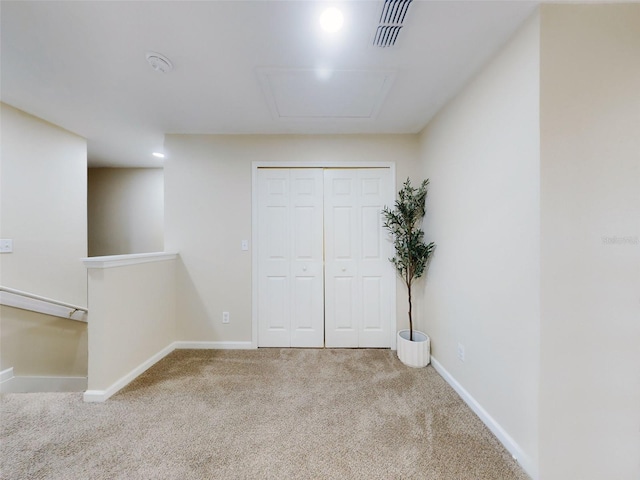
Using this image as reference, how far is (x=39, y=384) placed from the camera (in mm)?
2348

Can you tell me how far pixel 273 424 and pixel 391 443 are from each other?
2.40ft

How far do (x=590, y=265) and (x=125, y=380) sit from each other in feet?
10.4

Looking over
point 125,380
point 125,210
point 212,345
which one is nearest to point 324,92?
point 212,345

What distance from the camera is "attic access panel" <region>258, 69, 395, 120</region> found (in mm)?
1672

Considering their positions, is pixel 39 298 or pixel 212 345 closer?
pixel 39 298

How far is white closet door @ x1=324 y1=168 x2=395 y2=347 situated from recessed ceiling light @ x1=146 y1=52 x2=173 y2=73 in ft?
5.14

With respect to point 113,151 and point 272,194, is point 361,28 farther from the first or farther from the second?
point 113,151

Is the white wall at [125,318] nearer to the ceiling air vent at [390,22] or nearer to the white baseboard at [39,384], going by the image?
the white baseboard at [39,384]

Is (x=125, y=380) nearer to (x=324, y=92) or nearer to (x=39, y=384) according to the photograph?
(x=39, y=384)

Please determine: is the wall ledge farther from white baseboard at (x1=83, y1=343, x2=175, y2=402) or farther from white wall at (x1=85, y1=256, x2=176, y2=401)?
white baseboard at (x1=83, y1=343, x2=175, y2=402)

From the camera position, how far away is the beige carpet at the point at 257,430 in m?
1.23

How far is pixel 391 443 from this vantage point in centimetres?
138

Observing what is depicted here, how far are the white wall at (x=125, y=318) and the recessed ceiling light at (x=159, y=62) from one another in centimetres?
140

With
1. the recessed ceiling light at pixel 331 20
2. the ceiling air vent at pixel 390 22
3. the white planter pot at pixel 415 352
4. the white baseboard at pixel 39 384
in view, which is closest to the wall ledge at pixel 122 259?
the white baseboard at pixel 39 384
